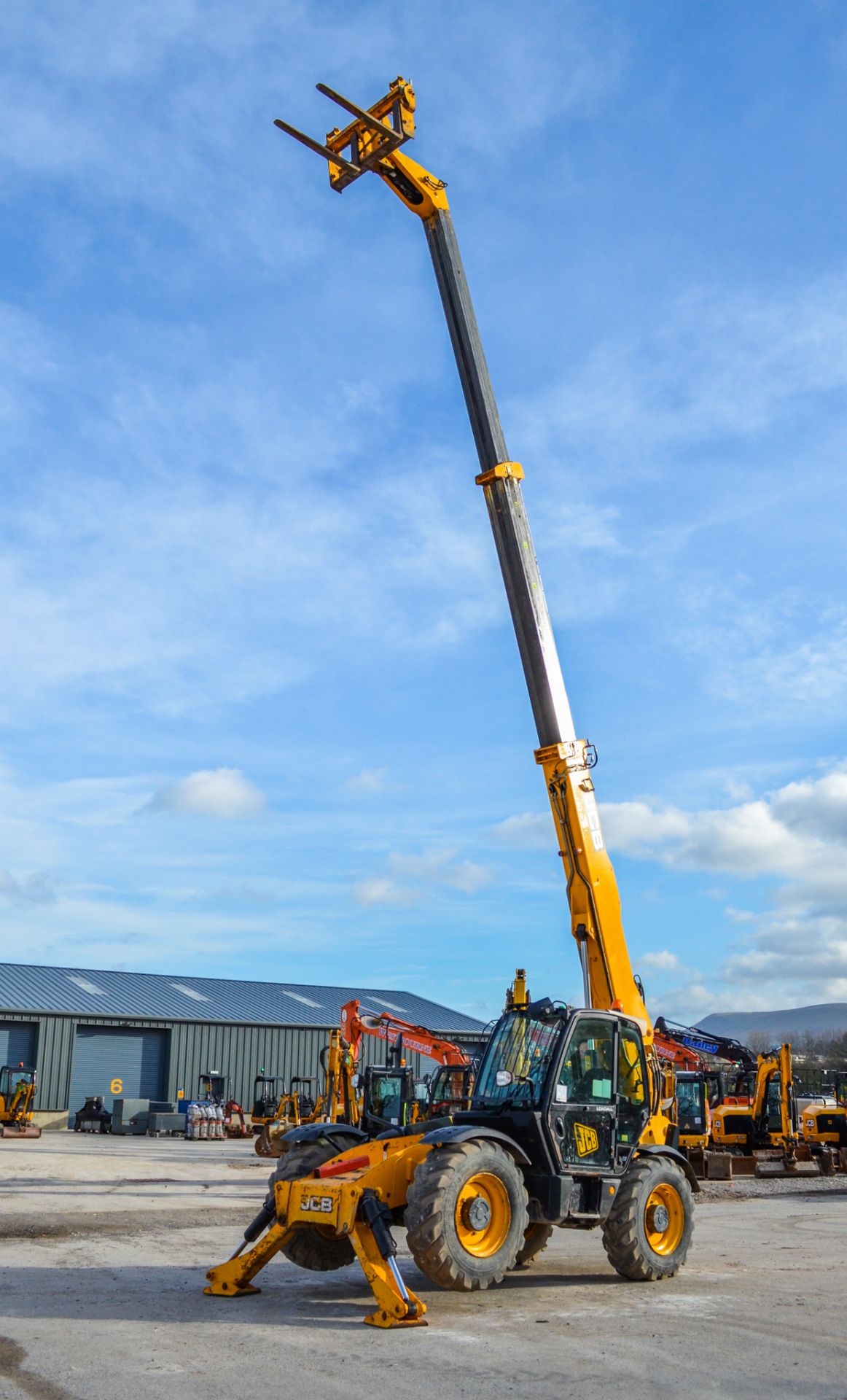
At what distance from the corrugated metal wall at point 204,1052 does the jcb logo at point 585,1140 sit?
1456 inches

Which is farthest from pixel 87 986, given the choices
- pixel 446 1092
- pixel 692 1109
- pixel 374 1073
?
pixel 446 1092

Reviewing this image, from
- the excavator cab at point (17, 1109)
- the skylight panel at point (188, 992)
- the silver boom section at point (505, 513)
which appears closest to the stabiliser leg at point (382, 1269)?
the silver boom section at point (505, 513)

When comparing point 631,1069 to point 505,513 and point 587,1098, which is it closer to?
point 587,1098

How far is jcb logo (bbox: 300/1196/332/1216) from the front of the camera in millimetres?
9711

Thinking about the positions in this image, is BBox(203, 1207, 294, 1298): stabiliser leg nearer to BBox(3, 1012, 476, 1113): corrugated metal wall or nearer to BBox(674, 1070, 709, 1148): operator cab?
BBox(674, 1070, 709, 1148): operator cab

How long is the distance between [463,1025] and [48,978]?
785 inches

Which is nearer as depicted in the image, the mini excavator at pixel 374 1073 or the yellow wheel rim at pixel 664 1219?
the yellow wheel rim at pixel 664 1219

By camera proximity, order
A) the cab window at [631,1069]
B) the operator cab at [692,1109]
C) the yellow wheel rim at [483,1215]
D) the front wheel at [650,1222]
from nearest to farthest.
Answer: the yellow wheel rim at [483,1215]
the front wheel at [650,1222]
the cab window at [631,1069]
the operator cab at [692,1109]

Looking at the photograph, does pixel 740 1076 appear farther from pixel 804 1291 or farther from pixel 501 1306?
pixel 501 1306

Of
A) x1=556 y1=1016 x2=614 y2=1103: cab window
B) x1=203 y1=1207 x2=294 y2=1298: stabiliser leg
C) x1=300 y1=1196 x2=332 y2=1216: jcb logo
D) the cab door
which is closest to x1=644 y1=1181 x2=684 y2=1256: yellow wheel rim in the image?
the cab door

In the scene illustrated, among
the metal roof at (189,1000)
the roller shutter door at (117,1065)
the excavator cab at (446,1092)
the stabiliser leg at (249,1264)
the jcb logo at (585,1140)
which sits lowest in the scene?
the stabiliser leg at (249,1264)

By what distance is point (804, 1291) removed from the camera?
11.2 metres

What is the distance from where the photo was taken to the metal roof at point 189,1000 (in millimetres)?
49469

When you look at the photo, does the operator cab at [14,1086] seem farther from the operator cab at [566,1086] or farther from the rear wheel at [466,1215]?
the rear wheel at [466,1215]
